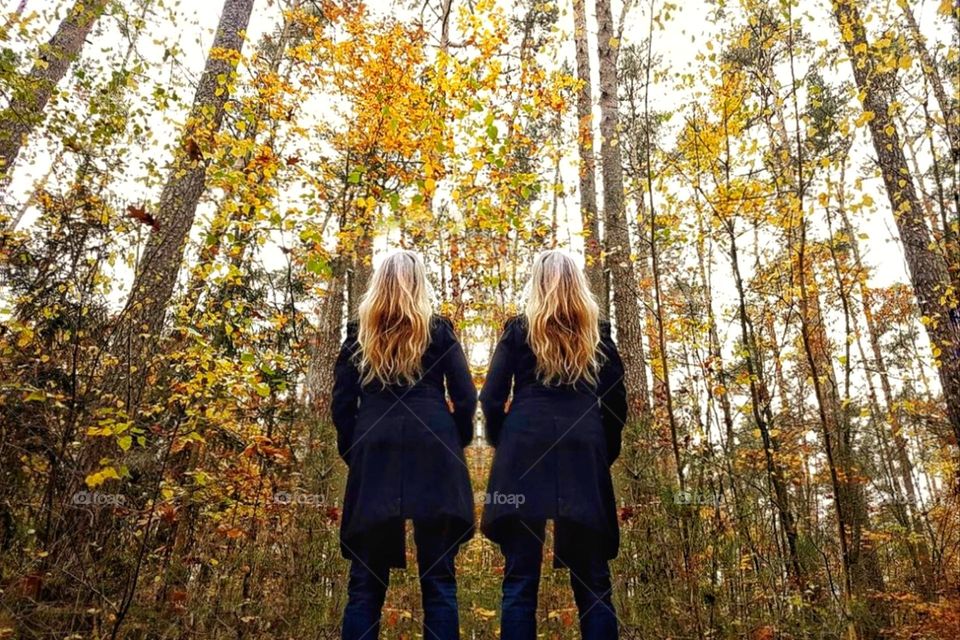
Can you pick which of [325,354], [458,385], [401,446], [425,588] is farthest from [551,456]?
[325,354]

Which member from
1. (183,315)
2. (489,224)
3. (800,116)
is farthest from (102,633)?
(800,116)

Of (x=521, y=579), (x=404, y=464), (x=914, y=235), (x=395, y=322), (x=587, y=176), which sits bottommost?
(x=521, y=579)

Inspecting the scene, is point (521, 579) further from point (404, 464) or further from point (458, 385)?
point (458, 385)

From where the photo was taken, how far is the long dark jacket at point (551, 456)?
8.84ft

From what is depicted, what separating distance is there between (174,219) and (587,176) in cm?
532

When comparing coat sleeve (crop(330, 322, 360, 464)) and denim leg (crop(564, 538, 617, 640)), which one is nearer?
denim leg (crop(564, 538, 617, 640))

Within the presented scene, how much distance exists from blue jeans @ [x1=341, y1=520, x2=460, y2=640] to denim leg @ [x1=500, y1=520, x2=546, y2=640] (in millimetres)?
229

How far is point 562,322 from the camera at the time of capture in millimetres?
2938

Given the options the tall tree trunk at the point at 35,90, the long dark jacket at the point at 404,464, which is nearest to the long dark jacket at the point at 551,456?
the long dark jacket at the point at 404,464

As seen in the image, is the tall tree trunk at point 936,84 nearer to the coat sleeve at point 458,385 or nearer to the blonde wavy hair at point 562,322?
the blonde wavy hair at point 562,322

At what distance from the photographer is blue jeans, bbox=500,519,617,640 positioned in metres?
2.62

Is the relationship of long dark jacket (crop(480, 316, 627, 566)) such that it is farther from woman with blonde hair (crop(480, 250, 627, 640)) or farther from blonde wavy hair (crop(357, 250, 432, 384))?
blonde wavy hair (crop(357, 250, 432, 384))

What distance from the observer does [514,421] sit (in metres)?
2.85

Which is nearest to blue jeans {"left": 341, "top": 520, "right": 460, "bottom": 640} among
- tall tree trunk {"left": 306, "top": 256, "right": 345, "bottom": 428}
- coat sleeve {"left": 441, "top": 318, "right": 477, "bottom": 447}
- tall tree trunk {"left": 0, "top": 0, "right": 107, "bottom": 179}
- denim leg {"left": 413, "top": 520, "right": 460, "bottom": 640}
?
denim leg {"left": 413, "top": 520, "right": 460, "bottom": 640}
